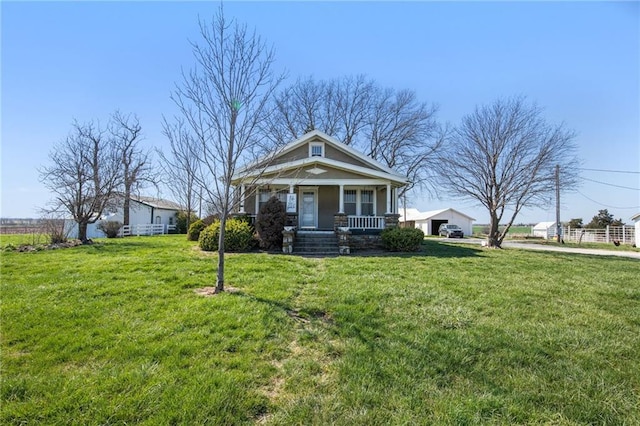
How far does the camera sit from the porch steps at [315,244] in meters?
12.8

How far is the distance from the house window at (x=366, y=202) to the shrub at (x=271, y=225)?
537cm

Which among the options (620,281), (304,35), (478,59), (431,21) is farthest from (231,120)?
(620,281)

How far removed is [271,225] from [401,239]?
556 cm

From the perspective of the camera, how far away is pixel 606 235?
29172 mm

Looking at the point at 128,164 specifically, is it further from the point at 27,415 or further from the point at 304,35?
the point at 27,415

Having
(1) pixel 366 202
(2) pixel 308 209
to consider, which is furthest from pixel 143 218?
(1) pixel 366 202

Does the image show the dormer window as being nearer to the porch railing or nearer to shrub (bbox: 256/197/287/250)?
the porch railing

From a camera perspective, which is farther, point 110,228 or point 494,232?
point 110,228

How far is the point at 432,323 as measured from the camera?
4871 millimetres

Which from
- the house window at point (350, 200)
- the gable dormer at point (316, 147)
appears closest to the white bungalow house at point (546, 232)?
the house window at point (350, 200)

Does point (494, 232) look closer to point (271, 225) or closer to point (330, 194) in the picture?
point (330, 194)

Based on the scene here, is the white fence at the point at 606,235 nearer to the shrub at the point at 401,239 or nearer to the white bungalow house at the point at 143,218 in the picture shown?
the shrub at the point at 401,239

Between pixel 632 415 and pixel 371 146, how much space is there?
27.2 m

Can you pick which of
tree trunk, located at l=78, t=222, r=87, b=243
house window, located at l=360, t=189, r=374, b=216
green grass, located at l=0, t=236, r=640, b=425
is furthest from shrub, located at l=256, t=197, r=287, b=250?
tree trunk, located at l=78, t=222, r=87, b=243
